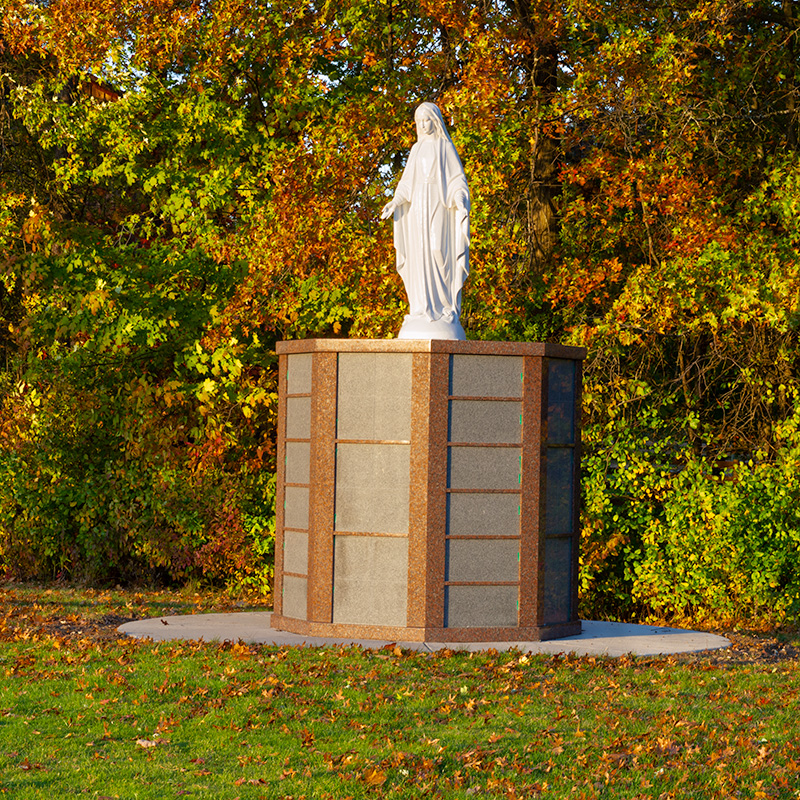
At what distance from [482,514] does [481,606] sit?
706mm

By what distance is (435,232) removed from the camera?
10.4 metres

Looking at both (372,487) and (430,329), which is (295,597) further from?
(430,329)

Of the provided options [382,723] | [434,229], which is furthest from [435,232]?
[382,723]

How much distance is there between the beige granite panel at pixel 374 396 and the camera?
971cm

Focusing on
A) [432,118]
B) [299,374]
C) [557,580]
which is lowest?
[557,580]

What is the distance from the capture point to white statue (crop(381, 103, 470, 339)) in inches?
404

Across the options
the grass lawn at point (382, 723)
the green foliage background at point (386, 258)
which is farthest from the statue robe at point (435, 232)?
the green foliage background at point (386, 258)

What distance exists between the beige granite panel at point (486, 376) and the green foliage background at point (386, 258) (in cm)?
401

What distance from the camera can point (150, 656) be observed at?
29.0ft

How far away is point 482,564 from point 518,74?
291 inches

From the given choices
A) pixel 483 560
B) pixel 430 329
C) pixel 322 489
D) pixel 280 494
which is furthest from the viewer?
pixel 280 494

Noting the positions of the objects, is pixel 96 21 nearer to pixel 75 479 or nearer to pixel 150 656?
pixel 75 479

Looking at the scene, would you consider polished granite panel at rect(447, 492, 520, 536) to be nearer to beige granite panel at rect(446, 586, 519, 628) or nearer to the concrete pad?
beige granite panel at rect(446, 586, 519, 628)

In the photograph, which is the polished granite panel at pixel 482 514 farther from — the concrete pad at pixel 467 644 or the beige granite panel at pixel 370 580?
the concrete pad at pixel 467 644
